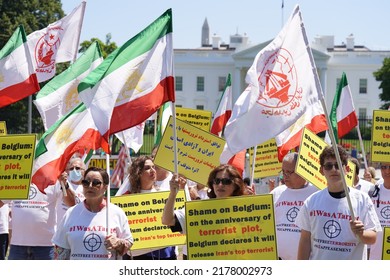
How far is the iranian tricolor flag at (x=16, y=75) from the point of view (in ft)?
33.3

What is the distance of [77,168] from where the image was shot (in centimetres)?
877

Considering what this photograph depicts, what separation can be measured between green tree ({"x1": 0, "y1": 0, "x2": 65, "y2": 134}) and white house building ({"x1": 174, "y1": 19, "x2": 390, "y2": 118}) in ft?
162

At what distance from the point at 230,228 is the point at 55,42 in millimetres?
6817

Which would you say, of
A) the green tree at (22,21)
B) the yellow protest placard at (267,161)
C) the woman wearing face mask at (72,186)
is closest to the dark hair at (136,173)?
the woman wearing face mask at (72,186)

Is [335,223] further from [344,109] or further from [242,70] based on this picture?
[242,70]

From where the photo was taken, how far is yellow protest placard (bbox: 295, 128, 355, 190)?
713 cm

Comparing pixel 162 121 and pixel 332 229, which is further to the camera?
pixel 162 121

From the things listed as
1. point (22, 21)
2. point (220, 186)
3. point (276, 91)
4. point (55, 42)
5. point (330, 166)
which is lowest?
point (220, 186)

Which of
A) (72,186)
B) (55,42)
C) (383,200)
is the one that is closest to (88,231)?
(72,186)

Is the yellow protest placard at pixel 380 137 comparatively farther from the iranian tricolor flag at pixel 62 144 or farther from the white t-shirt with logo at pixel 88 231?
the white t-shirt with logo at pixel 88 231

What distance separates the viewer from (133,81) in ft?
22.6

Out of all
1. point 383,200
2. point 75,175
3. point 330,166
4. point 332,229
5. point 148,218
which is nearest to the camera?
point 332,229

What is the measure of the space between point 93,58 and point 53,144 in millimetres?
3421

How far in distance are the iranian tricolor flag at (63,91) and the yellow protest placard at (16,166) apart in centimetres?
305
